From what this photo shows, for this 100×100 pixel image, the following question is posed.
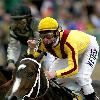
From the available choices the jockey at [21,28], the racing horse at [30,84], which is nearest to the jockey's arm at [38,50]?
the racing horse at [30,84]

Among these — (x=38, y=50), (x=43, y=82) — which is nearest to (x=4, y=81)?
(x=38, y=50)

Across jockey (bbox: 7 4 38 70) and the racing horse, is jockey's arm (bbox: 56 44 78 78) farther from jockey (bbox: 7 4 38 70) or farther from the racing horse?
jockey (bbox: 7 4 38 70)

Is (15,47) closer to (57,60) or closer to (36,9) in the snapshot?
(57,60)

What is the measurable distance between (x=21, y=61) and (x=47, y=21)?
0.74 meters

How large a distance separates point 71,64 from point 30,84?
2.66 ft

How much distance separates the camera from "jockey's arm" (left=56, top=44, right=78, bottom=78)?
8.45 metres

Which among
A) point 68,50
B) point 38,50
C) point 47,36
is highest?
point 47,36

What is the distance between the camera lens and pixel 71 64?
8.55m

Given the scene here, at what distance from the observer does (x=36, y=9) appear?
1711 cm

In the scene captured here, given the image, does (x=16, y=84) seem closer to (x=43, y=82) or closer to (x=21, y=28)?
(x=43, y=82)

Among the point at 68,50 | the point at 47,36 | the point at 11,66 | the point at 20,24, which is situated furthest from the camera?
the point at 20,24

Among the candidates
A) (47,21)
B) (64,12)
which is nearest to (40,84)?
(47,21)

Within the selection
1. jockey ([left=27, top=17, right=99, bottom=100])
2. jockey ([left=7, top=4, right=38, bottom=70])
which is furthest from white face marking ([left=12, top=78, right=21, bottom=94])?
jockey ([left=7, top=4, right=38, bottom=70])

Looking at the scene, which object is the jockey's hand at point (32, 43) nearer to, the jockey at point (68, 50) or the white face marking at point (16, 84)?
the jockey at point (68, 50)
